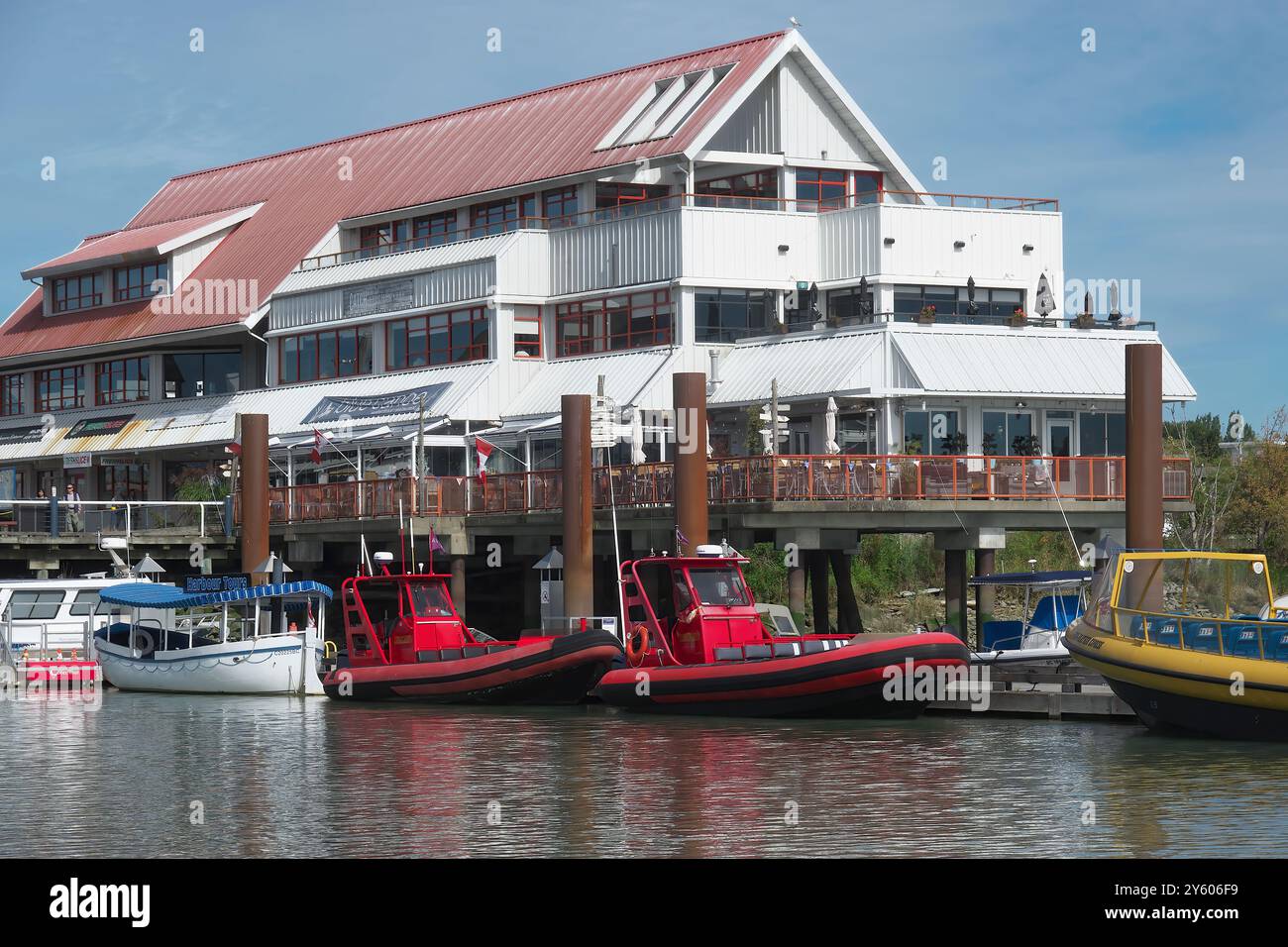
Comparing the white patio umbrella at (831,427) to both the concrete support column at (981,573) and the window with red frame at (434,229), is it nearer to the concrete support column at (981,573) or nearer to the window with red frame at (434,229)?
the concrete support column at (981,573)

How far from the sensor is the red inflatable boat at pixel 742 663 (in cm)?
3067

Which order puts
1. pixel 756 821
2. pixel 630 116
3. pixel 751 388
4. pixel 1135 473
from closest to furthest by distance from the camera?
pixel 756 821 → pixel 1135 473 → pixel 751 388 → pixel 630 116

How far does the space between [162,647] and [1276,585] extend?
3564 centimetres

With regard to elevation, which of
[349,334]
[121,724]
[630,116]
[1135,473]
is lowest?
[121,724]

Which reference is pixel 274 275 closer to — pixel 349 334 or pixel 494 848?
pixel 349 334

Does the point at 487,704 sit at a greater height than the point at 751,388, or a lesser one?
lesser

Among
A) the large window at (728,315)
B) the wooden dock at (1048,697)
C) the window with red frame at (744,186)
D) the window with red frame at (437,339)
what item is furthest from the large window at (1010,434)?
the window with red frame at (437,339)

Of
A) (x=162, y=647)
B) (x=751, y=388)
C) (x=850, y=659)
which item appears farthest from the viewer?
(x=751, y=388)

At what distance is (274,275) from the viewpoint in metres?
61.6

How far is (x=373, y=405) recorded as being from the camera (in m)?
55.2

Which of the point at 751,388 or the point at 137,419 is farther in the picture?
the point at 137,419

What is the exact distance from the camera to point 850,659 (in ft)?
100

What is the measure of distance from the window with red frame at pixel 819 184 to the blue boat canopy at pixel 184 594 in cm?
1815
